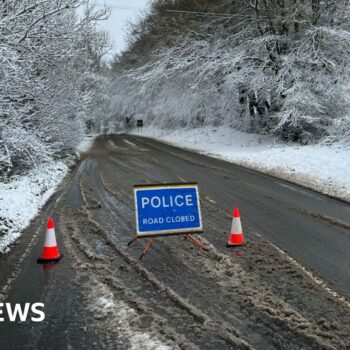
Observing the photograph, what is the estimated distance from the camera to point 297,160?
16922 mm

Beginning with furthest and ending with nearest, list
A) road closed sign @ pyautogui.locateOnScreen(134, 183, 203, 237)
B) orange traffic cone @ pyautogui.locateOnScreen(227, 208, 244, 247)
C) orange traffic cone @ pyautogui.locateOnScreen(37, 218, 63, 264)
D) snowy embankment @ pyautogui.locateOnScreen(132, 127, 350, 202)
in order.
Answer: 1. snowy embankment @ pyautogui.locateOnScreen(132, 127, 350, 202)
2. orange traffic cone @ pyautogui.locateOnScreen(227, 208, 244, 247)
3. road closed sign @ pyautogui.locateOnScreen(134, 183, 203, 237)
4. orange traffic cone @ pyautogui.locateOnScreen(37, 218, 63, 264)

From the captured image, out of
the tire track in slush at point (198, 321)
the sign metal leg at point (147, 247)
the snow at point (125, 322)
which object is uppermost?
the sign metal leg at point (147, 247)

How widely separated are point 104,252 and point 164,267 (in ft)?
4.07

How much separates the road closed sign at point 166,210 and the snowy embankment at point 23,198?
2.43 m

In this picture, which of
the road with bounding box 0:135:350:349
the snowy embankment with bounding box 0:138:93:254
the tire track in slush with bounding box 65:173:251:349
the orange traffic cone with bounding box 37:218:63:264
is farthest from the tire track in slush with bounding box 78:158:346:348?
the snowy embankment with bounding box 0:138:93:254

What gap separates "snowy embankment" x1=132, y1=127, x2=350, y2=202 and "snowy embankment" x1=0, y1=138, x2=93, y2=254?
7980 mm

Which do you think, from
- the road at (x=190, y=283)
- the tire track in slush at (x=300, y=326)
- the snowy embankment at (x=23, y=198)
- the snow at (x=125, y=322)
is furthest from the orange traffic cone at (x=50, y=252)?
the tire track in slush at (x=300, y=326)

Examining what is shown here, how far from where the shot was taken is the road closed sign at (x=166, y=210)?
7.25 meters

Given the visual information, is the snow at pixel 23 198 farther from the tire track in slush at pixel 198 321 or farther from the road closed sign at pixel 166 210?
the tire track in slush at pixel 198 321

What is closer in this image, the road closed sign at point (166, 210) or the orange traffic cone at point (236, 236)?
the road closed sign at point (166, 210)

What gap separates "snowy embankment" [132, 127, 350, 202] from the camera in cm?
1344

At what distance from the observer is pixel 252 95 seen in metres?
25.6

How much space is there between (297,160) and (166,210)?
35.5ft

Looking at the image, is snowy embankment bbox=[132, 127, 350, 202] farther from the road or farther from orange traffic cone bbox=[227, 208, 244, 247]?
orange traffic cone bbox=[227, 208, 244, 247]
